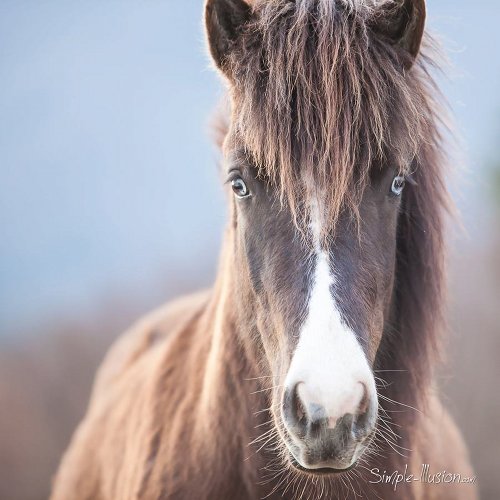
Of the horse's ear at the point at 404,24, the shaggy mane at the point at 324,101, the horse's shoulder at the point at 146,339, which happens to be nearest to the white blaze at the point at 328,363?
the shaggy mane at the point at 324,101

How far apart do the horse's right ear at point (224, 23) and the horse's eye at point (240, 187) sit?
0.37m

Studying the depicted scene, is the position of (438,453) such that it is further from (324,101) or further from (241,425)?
(324,101)

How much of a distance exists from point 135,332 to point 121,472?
55.3 inches

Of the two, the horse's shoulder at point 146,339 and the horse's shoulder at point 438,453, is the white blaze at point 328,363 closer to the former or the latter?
the horse's shoulder at point 438,453

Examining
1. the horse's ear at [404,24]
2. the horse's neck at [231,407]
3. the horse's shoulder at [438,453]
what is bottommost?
the horse's shoulder at [438,453]

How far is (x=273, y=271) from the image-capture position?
4.88 feet

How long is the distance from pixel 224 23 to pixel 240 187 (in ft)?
Result: 1.61

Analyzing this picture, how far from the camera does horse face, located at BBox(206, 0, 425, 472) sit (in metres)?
1.26

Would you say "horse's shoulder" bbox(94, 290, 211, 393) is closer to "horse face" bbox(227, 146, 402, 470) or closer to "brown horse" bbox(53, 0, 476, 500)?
"brown horse" bbox(53, 0, 476, 500)

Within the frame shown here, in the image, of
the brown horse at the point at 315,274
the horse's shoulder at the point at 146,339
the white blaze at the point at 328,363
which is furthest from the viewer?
the horse's shoulder at the point at 146,339

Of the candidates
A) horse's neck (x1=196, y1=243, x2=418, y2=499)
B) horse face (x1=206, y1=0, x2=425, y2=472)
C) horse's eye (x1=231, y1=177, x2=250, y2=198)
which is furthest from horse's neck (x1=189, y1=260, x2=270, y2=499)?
horse's eye (x1=231, y1=177, x2=250, y2=198)

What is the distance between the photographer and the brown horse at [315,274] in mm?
1312

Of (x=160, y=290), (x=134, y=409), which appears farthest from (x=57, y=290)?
(x=134, y=409)

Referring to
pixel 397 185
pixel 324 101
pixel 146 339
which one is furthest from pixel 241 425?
pixel 146 339
